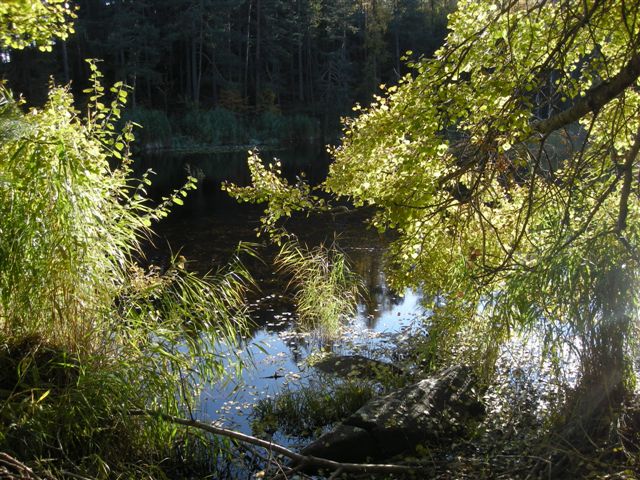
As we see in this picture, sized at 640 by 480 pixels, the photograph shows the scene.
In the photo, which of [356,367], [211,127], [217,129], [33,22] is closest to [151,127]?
[211,127]

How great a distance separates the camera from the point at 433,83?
13.7 ft

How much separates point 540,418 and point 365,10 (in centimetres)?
3945

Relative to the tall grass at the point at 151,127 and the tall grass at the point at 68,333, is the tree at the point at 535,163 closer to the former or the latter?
the tall grass at the point at 68,333

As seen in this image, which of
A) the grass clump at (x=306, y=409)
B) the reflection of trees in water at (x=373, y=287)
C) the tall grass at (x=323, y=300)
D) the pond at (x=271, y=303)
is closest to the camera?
the grass clump at (x=306, y=409)

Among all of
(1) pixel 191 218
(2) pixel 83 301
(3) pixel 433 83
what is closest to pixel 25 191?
(2) pixel 83 301

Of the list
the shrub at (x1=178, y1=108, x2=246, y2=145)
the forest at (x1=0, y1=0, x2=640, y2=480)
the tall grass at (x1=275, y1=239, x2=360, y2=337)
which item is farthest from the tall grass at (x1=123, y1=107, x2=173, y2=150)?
the forest at (x1=0, y1=0, x2=640, y2=480)

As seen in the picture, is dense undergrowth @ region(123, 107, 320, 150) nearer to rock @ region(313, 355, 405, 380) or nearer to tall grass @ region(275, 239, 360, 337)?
tall grass @ region(275, 239, 360, 337)

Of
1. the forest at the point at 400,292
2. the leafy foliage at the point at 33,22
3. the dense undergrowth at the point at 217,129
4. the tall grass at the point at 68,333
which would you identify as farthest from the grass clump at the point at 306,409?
the dense undergrowth at the point at 217,129

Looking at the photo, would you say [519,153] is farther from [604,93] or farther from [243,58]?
[243,58]

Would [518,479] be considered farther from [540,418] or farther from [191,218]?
[191,218]

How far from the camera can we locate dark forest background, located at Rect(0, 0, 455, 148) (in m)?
35.3

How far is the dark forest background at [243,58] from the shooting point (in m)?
35.3

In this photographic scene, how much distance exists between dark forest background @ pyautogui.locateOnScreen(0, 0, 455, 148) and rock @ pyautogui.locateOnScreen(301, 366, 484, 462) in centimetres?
2858

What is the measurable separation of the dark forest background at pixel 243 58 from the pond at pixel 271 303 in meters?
15.7
